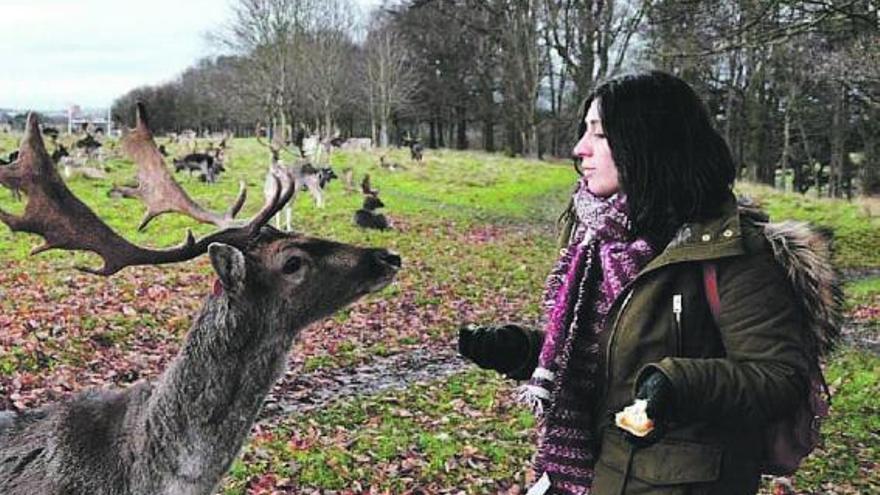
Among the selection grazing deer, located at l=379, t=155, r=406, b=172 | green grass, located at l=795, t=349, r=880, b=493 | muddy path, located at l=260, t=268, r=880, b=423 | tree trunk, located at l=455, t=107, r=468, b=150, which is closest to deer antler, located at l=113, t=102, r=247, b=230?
muddy path, located at l=260, t=268, r=880, b=423

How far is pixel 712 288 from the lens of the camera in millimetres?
2395

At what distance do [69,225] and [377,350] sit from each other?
6203 mm

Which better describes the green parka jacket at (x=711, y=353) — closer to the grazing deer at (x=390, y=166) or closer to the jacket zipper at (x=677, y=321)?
the jacket zipper at (x=677, y=321)

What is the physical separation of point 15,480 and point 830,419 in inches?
255

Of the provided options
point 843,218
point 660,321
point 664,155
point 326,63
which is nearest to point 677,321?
point 660,321

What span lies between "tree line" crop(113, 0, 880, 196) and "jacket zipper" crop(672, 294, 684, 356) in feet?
42.7

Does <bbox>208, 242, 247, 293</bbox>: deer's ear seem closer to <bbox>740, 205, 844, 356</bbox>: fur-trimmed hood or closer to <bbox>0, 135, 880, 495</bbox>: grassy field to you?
<bbox>0, 135, 880, 495</bbox>: grassy field

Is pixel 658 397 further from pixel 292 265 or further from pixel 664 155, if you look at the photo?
pixel 292 265

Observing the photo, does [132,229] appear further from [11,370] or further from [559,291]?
[559,291]

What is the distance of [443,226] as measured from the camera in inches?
827

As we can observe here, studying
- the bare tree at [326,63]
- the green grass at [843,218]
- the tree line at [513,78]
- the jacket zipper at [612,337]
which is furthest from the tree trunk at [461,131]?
the jacket zipper at [612,337]

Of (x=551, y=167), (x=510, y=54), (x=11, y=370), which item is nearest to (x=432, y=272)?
(x=11, y=370)

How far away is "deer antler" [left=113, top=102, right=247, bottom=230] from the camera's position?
4386 mm

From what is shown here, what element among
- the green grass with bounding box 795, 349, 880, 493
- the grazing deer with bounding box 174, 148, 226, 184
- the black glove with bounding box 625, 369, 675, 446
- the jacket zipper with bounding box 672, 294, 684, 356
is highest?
the jacket zipper with bounding box 672, 294, 684, 356
